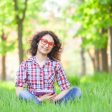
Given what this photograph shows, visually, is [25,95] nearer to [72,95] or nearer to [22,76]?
[22,76]

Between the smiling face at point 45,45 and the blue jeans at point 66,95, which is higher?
the smiling face at point 45,45

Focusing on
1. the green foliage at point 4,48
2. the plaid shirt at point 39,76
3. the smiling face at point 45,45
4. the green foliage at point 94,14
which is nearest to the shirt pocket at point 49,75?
the plaid shirt at point 39,76

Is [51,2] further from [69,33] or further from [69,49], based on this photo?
[69,49]

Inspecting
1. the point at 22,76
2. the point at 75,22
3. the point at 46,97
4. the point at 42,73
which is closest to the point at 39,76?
the point at 42,73

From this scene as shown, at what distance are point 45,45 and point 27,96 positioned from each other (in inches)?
39.1

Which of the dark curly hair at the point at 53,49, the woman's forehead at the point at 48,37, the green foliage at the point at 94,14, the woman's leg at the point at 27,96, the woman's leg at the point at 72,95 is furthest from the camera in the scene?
the green foliage at the point at 94,14

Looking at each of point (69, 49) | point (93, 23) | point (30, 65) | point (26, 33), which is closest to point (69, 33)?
point (26, 33)

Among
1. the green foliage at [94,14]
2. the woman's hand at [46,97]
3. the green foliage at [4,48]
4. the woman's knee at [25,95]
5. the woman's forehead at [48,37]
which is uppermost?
the green foliage at [94,14]

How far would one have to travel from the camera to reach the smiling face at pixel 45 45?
272 inches

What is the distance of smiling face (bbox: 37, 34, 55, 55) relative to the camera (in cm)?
690

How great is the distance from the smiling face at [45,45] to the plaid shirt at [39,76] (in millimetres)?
166

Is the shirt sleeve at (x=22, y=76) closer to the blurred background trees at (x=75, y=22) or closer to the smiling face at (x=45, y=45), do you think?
the smiling face at (x=45, y=45)

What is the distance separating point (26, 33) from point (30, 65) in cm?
1892

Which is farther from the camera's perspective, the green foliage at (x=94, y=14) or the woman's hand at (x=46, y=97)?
the green foliage at (x=94, y=14)
